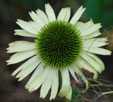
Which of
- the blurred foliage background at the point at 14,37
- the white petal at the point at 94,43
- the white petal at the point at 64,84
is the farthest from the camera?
the blurred foliage background at the point at 14,37

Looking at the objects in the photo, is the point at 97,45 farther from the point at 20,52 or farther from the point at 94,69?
the point at 20,52

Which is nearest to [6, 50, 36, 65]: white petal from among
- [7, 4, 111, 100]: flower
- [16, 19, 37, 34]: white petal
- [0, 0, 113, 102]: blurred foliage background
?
[7, 4, 111, 100]: flower

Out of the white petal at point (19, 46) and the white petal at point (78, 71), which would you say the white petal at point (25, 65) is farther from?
the white petal at point (78, 71)

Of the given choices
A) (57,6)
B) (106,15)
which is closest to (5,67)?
(57,6)

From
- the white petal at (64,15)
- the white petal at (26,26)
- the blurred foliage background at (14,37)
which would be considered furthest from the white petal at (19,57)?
the blurred foliage background at (14,37)

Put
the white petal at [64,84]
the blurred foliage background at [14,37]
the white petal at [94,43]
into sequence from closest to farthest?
the white petal at [64,84] < the white petal at [94,43] < the blurred foliage background at [14,37]

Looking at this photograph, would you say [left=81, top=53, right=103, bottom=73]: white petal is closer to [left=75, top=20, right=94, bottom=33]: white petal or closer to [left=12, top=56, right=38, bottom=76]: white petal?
[left=75, top=20, right=94, bottom=33]: white petal
